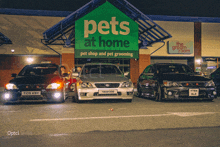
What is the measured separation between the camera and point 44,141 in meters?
3.78

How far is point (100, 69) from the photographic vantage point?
9.92m

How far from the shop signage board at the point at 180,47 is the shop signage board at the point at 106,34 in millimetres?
6649

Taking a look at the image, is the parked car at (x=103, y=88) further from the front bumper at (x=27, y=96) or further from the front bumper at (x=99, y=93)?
the front bumper at (x=27, y=96)

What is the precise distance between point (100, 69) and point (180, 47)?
14521 mm

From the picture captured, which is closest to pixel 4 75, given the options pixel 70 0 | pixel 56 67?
pixel 70 0

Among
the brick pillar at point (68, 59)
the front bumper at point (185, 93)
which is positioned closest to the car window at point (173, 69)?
the front bumper at point (185, 93)

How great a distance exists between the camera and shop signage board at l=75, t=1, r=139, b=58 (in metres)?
16.2

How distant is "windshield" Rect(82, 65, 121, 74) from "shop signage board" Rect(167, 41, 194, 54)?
43.9 ft

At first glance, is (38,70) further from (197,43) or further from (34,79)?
(197,43)

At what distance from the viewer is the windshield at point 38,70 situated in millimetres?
9656

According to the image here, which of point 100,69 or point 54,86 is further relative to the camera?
point 100,69

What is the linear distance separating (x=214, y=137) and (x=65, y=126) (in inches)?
111

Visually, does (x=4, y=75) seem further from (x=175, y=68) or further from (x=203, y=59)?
(x=203, y=59)

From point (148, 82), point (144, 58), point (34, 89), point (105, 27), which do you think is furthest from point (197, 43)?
point (34, 89)
